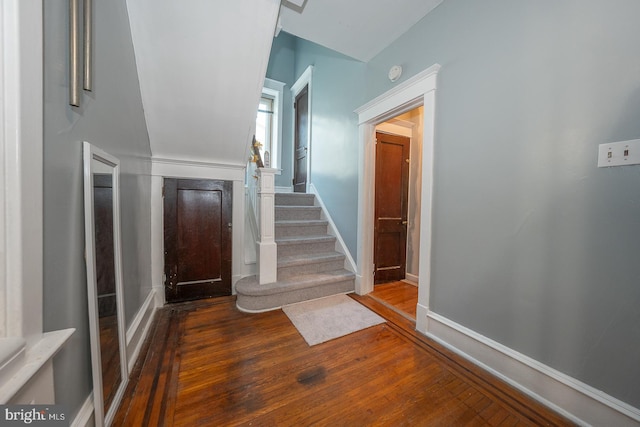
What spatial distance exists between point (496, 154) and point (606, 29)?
0.68 meters

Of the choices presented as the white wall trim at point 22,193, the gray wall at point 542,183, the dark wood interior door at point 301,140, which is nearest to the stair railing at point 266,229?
the gray wall at point 542,183

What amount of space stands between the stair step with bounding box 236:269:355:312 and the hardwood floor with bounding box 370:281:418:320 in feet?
1.22

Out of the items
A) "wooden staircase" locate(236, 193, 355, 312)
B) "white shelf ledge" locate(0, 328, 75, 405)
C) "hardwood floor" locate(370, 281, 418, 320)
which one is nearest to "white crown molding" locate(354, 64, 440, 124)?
"wooden staircase" locate(236, 193, 355, 312)

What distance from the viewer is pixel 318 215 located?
364cm

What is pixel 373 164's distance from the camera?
274 centimetres

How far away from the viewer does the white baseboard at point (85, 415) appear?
0.96m

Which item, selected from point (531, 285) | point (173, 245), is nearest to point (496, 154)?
point (531, 285)

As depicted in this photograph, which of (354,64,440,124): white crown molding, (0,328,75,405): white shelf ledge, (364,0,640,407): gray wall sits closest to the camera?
(0,328,75,405): white shelf ledge

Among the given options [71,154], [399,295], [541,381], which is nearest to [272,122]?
[399,295]

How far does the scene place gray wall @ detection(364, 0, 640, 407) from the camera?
107 centimetres

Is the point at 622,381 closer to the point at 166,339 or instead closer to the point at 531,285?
the point at 531,285

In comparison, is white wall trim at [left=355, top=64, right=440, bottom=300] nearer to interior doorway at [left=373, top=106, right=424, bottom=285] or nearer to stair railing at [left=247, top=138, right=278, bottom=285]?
interior doorway at [left=373, top=106, right=424, bottom=285]

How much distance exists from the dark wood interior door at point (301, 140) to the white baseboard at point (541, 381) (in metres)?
3.21

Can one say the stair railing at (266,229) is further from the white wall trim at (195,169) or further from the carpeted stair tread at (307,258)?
the white wall trim at (195,169)
